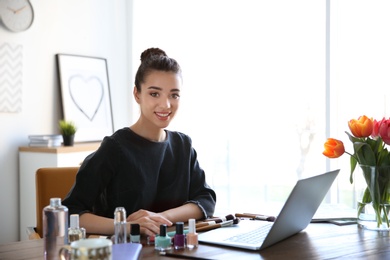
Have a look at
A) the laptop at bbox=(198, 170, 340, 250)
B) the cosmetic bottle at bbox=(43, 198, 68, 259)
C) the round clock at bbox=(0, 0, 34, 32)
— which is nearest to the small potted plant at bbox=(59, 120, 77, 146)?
the round clock at bbox=(0, 0, 34, 32)

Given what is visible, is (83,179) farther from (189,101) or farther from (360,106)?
(189,101)

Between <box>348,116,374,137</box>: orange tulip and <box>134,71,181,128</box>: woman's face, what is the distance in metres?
0.60

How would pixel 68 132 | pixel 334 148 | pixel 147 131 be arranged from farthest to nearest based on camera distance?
1. pixel 68 132
2. pixel 147 131
3. pixel 334 148

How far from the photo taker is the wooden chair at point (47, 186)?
2.22 metres

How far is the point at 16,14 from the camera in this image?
387 centimetres

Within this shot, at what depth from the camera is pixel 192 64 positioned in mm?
4387

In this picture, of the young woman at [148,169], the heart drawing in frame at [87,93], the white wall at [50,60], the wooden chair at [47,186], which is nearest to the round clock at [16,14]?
the white wall at [50,60]

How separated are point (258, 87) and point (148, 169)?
2245 millimetres

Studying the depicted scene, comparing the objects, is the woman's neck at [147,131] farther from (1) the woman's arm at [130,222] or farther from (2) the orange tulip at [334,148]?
(2) the orange tulip at [334,148]

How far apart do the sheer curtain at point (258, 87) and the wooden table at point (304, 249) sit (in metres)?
2.14

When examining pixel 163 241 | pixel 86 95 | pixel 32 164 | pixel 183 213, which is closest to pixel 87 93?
pixel 86 95

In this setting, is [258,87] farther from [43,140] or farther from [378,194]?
[378,194]

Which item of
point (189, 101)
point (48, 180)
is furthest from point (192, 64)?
point (48, 180)

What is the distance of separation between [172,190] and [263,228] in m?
0.44
